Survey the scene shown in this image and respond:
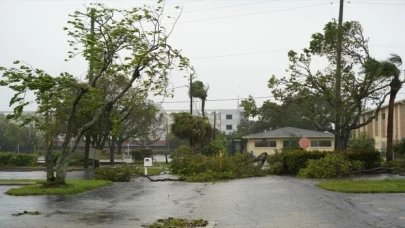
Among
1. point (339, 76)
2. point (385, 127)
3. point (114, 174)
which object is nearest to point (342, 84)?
point (339, 76)

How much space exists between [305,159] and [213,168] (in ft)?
18.2

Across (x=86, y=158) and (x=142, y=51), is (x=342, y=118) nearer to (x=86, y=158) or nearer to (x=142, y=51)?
(x=142, y=51)

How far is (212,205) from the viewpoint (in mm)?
14352

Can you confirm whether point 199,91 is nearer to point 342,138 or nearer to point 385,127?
point 342,138

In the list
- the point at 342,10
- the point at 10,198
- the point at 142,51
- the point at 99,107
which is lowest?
the point at 10,198

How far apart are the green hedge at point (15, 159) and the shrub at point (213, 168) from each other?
18166 mm

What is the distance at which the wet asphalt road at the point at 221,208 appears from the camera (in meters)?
11.0

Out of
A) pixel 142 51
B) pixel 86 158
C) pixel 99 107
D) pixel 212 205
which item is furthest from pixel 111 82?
pixel 212 205

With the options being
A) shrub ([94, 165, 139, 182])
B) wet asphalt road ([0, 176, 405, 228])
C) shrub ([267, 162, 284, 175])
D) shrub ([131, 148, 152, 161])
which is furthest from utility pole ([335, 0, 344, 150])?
shrub ([131, 148, 152, 161])

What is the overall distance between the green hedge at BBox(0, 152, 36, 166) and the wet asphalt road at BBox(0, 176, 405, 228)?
24.3 metres

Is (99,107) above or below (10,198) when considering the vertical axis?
above

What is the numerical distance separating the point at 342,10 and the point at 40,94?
21.0 meters

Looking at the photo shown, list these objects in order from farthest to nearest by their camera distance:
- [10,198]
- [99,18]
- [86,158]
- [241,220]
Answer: [86,158], [99,18], [10,198], [241,220]

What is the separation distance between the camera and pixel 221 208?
13.6 m
